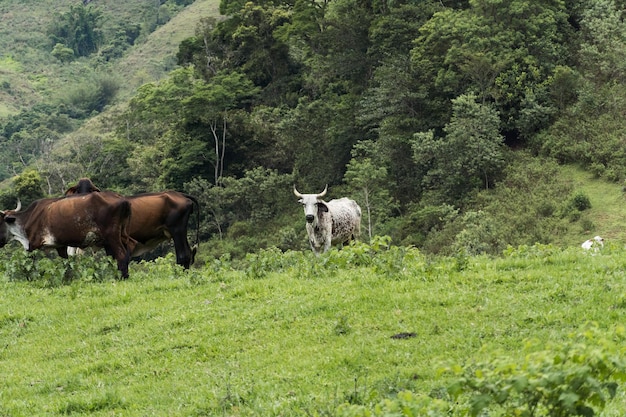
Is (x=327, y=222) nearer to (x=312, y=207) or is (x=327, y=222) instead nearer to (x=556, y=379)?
(x=312, y=207)

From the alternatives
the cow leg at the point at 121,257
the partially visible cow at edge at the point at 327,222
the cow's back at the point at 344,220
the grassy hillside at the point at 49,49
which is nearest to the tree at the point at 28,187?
the cow's back at the point at 344,220

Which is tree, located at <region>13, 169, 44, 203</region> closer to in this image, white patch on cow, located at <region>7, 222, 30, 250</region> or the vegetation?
the vegetation

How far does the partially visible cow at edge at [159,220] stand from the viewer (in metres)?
14.8

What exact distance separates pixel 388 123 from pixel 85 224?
1119 inches

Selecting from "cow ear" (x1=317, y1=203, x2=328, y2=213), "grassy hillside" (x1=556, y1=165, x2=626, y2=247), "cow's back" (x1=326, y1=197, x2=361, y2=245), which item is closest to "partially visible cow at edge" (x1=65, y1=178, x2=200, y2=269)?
"cow ear" (x1=317, y1=203, x2=328, y2=213)

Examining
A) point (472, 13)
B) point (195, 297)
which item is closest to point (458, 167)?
point (472, 13)

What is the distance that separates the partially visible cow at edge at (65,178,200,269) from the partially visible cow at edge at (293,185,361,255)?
2.54m

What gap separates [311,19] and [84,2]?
99089 millimetres

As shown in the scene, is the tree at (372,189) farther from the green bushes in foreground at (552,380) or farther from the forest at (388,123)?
the green bushes in foreground at (552,380)

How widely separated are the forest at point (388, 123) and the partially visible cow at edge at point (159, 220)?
15.5 m

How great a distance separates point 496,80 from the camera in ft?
123

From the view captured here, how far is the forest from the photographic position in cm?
3566

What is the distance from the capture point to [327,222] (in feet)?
56.3

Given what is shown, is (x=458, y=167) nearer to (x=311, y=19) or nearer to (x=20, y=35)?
(x=311, y=19)
